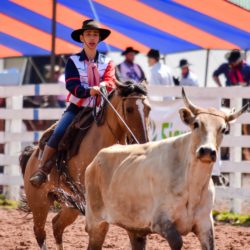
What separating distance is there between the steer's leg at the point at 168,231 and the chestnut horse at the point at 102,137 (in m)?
1.99

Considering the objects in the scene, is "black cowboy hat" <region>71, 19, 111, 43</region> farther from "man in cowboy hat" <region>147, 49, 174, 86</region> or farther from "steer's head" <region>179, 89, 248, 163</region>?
"man in cowboy hat" <region>147, 49, 174, 86</region>

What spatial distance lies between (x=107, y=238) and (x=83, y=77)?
6.61 feet

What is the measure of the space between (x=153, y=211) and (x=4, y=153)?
312 inches

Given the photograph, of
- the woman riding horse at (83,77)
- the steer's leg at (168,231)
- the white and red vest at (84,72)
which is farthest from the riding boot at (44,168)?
the steer's leg at (168,231)

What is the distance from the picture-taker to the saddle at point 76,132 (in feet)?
29.6

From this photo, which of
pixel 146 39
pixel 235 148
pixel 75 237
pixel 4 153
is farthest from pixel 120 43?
pixel 75 237

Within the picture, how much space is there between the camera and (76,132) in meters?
9.10

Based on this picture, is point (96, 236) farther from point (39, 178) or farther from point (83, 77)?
point (83, 77)

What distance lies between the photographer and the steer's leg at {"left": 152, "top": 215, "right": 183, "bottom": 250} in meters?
6.39

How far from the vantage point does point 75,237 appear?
1020cm

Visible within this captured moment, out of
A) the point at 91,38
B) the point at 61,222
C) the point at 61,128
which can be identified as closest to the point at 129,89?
the point at 91,38

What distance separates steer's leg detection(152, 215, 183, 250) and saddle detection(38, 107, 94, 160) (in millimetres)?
2607

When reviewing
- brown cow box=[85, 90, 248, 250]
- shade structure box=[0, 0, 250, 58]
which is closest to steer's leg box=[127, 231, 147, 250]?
brown cow box=[85, 90, 248, 250]

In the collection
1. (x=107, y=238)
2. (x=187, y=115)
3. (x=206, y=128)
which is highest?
(x=187, y=115)
